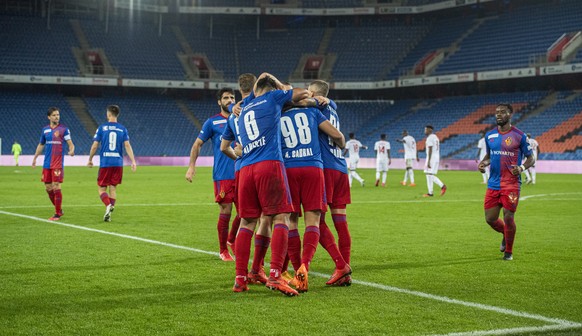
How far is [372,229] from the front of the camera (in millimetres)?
13281

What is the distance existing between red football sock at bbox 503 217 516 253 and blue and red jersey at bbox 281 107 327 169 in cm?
340

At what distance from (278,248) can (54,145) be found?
950 centimetres

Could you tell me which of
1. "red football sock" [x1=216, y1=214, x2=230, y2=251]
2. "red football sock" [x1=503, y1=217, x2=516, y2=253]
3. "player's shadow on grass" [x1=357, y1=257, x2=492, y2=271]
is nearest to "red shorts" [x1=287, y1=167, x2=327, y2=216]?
"player's shadow on grass" [x1=357, y1=257, x2=492, y2=271]

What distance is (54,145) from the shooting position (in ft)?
49.8

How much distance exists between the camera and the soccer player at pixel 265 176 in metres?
7.05

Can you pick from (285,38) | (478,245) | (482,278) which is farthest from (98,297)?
(285,38)

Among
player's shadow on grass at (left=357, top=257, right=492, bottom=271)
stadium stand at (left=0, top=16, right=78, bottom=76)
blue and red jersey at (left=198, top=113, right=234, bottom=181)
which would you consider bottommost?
player's shadow on grass at (left=357, top=257, right=492, bottom=271)

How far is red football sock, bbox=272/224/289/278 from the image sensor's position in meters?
7.05

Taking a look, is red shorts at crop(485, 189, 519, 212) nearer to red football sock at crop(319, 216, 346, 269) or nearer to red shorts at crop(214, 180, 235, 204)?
red football sock at crop(319, 216, 346, 269)

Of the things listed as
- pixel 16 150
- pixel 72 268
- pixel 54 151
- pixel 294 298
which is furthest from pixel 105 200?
pixel 16 150

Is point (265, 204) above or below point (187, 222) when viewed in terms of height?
above

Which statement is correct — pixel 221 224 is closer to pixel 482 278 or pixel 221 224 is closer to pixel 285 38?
pixel 482 278

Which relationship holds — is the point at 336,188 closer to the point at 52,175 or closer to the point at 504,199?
the point at 504,199

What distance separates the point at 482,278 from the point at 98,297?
4.11m
